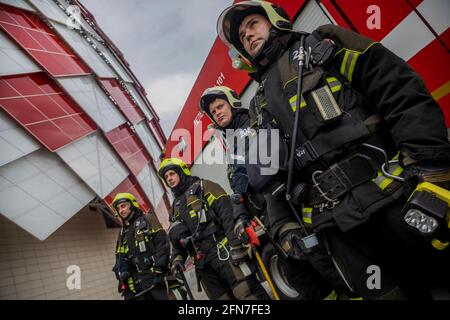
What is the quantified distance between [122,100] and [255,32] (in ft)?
50.5

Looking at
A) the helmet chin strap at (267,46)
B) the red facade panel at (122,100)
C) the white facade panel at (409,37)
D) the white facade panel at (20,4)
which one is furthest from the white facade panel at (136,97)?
the white facade panel at (409,37)

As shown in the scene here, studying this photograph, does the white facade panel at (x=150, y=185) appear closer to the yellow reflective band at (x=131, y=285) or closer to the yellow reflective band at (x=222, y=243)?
the yellow reflective band at (x=131, y=285)

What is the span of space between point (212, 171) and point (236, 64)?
3026mm

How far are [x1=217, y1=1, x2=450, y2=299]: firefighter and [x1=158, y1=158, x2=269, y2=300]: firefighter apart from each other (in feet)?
5.25

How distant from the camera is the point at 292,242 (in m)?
1.56

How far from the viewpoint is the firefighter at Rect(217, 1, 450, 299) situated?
104 centimetres

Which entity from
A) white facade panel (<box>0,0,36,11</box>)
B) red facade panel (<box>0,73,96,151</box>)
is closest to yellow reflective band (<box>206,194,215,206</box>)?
red facade panel (<box>0,73,96,151</box>)

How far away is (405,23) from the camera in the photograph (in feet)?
6.12

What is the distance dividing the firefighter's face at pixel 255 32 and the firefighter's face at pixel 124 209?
4.35 meters

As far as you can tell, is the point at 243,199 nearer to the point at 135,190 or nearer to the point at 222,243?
the point at 222,243

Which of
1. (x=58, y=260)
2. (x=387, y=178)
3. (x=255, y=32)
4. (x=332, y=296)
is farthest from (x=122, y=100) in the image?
(x=387, y=178)

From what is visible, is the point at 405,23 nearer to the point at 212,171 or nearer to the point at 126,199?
the point at 212,171

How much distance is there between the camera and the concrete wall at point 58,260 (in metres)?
6.09
